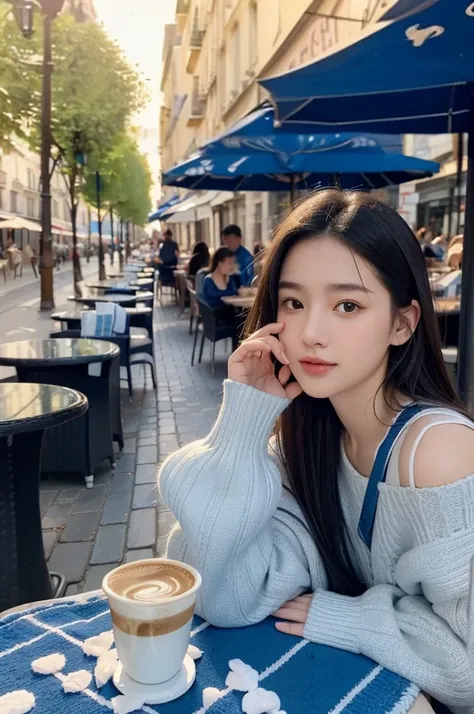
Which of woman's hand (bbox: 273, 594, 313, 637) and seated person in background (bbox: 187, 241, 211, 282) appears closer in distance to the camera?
woman's hand (bbox: 273, 594, 313, 637)

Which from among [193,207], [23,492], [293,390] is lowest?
[23,492]

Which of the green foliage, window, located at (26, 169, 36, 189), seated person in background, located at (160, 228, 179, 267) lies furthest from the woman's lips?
window, located at (26, 169, 36, 189)

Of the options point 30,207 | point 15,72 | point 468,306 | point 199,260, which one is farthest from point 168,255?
point 30,207

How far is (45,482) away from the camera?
4387 millimetres

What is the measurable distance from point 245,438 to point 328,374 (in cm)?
23

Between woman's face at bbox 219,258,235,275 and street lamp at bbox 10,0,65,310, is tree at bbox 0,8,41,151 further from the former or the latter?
woman's face at bbox 219,258,235,275

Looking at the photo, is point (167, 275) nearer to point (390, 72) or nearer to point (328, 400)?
point (390, 72)

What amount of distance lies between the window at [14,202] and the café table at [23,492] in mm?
53991

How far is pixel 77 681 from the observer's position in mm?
1065

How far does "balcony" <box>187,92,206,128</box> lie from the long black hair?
3536cm

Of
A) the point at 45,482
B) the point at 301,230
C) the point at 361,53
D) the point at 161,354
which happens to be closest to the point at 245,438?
the point at 301,230

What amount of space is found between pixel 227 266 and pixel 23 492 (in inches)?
238

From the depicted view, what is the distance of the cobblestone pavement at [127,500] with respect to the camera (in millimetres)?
3324

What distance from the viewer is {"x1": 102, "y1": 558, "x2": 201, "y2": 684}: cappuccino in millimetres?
979
